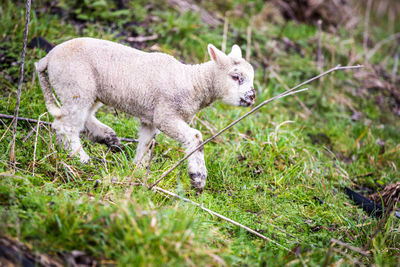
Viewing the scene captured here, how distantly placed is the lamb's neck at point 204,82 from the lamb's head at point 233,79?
6 centimetres

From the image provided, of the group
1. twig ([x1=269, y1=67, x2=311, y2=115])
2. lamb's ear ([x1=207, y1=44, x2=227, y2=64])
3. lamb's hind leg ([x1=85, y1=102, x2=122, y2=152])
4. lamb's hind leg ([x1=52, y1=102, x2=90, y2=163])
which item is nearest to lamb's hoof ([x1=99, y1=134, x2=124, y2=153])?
lamb's hind leg ([x1=85, y1=102, x2=122, y2=152])

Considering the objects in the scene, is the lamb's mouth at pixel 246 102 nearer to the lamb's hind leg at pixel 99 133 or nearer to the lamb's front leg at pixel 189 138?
the lamb's front leg at pixel 189 138

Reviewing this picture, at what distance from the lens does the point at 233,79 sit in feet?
12.6

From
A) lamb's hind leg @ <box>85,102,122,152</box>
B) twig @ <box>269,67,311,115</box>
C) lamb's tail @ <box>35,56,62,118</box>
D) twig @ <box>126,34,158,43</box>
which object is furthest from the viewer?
Answer: twig @ <box>269,67,311,115</box>

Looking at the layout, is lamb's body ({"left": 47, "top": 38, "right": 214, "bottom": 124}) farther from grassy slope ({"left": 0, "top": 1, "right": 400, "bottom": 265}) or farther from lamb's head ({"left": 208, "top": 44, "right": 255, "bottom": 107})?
grassy slope ({"left": 0, "top": 1, "right": 400, "bottom": 265})

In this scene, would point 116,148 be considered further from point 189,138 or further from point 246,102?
point 246,102

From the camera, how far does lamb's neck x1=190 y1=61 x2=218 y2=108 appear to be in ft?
12.8

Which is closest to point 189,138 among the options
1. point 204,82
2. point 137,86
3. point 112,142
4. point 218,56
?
point 204,82

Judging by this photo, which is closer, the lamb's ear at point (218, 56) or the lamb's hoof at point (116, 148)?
the lamb's ear at point (218, 56)

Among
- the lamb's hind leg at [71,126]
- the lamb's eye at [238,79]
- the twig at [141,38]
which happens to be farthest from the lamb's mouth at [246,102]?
the twig at [141,38]

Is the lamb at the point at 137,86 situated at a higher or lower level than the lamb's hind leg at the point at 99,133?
higher

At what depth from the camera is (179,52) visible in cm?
680

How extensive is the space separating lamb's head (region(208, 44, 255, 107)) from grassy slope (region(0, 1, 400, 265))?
3.27 feet

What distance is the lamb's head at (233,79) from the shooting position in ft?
12.5
